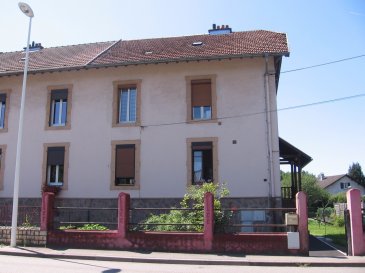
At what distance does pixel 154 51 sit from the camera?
66.6 ft

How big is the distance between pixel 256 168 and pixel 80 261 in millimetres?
8900

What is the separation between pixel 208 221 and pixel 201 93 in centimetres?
799

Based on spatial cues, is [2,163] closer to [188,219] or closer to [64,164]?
[64,164]

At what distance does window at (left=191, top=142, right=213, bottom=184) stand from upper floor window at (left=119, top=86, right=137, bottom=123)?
3.37m

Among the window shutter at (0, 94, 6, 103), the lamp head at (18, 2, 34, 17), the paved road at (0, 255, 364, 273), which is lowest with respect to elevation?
the paved road at (0, 255, 364, 273)

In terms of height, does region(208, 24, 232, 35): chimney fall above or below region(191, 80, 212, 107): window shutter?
above

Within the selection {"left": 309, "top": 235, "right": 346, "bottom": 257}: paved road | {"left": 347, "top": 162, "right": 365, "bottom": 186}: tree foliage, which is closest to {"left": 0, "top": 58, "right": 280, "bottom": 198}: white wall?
{"left": 309, "top": 235, "right": 346, "bottom": 257}: paved road

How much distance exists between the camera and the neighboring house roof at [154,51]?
60.5 ft

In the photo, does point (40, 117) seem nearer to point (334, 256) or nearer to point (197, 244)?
point (197, 244)

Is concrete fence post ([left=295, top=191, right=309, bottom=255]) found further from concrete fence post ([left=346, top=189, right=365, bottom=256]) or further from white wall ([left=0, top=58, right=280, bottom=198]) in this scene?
white wall ([left=0, top=58, right=280, bottom=198])

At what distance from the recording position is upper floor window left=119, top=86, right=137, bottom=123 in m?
19.3

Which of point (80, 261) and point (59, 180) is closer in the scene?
point (80, 261)

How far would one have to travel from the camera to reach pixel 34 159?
1964 centimetres

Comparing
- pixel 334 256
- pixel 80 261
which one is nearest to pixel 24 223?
pixel 80 261
